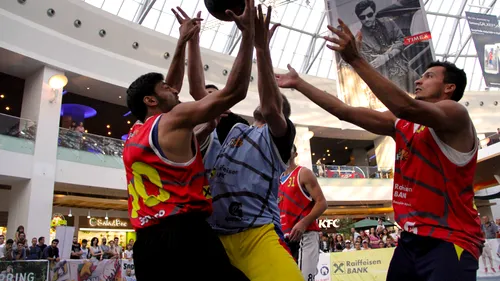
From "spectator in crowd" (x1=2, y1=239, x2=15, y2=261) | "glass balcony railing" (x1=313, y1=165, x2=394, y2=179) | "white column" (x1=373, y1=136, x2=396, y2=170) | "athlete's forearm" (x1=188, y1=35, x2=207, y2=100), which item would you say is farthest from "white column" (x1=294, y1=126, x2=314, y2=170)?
"athlete's forearm" (x1=188, y1=35, x2=207, y2=100)

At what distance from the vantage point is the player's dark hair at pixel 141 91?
8.95 feet

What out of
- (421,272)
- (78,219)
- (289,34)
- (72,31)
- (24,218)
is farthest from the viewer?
(289,34)

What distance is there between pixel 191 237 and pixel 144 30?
21113mm

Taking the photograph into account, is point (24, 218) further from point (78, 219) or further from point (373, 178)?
point (373, 178)

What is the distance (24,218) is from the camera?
15.5 meters

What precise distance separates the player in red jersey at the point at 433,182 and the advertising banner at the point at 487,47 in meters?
17.8

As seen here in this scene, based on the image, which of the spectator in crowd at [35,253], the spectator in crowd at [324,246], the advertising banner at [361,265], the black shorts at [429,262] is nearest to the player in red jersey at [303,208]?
the black shorts at [429,262]

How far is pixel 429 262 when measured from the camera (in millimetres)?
2496

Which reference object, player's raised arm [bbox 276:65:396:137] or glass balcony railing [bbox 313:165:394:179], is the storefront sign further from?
player's raised arm [bbox 276:65:396:137]

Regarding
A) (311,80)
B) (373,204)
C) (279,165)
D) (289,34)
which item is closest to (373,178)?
(373,204)

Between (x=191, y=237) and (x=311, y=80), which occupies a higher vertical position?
(x=311, y=80)

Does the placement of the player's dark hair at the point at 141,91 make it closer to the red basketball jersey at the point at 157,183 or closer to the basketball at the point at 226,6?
the red basketball jersey at the point at 157,183

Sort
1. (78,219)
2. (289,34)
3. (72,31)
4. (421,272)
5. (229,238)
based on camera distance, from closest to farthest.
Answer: (421,272), (229,238), (72,31), (78,219), (289,34)

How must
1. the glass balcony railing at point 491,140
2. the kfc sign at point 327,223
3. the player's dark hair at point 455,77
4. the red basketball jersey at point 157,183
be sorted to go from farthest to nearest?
the kfc sign at point 327,223
the glass balcony railing at point 491,140
the player's dark hair at point 455,77
the red basketball jersey at point 157,183
